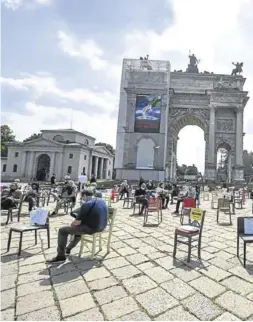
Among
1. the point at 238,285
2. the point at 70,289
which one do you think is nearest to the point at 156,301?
the point at 70,289

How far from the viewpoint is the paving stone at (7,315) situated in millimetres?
2579

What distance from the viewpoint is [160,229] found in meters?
6.91

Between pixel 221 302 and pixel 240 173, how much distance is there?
3129cm

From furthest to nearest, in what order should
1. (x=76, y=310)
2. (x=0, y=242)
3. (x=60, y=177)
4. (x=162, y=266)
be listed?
(x=60, y=177)
(x=0, y=242)
(x=162, y=266)
(x=76, y=310)

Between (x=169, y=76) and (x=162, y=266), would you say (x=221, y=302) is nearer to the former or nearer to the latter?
(x=162, y=266)

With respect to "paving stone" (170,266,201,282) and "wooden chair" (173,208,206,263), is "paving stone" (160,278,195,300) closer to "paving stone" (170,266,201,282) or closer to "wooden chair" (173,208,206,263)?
"paving stone" (170,266,201,282)

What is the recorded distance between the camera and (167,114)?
33.3 metres

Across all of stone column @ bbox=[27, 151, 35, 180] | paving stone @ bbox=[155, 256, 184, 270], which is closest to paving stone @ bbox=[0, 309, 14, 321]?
paving stone @ bbox=[155, 256, 184, 270]

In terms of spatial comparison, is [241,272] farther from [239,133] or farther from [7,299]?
[239,133]

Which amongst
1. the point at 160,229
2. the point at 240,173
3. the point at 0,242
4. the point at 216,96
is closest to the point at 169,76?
the point at 216,96

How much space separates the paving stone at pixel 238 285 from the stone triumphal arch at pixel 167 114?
28.1 m

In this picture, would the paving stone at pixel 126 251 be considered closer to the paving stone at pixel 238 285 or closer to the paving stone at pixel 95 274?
the paving stone at pixel 95 274

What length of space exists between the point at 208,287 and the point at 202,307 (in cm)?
56

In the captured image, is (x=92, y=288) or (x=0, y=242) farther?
(x=0, y=242)
